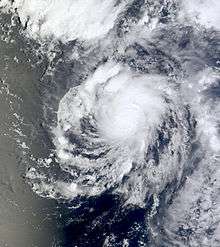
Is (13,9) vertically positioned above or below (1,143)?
above

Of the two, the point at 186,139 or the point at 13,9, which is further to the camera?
the point at 13,9

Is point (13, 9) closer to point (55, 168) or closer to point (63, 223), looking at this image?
point (55, 168)

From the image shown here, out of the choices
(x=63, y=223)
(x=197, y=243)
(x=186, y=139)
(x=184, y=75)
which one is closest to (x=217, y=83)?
(x=184, y=75)

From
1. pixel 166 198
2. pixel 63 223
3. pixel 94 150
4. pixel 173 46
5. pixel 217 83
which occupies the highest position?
pixel 173 46

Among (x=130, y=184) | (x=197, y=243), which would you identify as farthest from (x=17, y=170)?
(x=197, y=243)

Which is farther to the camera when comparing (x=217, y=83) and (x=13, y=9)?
(x=13, y=9)

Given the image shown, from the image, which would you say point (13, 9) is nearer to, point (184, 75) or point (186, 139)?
point (184, 75)
